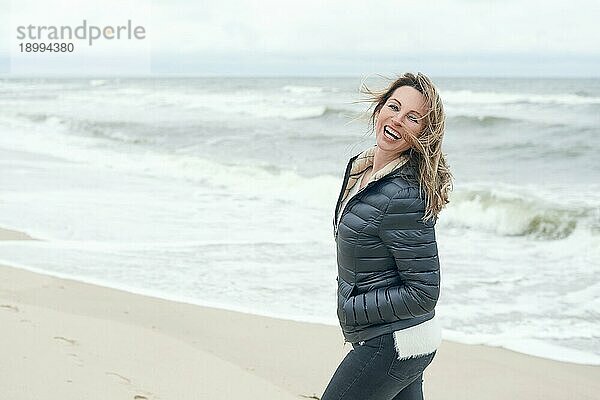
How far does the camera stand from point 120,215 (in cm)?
1063

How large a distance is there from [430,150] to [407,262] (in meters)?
0.37

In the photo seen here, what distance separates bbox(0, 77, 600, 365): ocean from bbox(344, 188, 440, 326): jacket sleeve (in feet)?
1.87

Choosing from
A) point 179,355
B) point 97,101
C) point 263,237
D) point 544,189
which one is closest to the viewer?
point 179,355

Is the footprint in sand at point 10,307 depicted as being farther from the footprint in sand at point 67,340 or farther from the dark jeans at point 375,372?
the dark jeans at point 375,372

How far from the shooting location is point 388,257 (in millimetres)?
2479

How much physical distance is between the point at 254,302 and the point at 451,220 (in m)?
5.45

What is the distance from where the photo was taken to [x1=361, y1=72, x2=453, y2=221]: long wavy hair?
8.09 ft

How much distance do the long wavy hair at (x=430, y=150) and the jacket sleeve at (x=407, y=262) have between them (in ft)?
0.17

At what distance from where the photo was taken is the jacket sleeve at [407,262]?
2.40 meters

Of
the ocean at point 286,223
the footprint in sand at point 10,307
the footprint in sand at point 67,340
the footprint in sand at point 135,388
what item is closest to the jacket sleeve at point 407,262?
the ocean at point 286,223

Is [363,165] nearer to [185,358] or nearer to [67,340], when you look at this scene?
[185,358]

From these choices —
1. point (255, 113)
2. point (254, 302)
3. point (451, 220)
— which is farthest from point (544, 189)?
point (255, 113)

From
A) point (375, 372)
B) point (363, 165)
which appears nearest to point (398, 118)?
point (363, 165)

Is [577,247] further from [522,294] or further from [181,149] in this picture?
[181,149]
